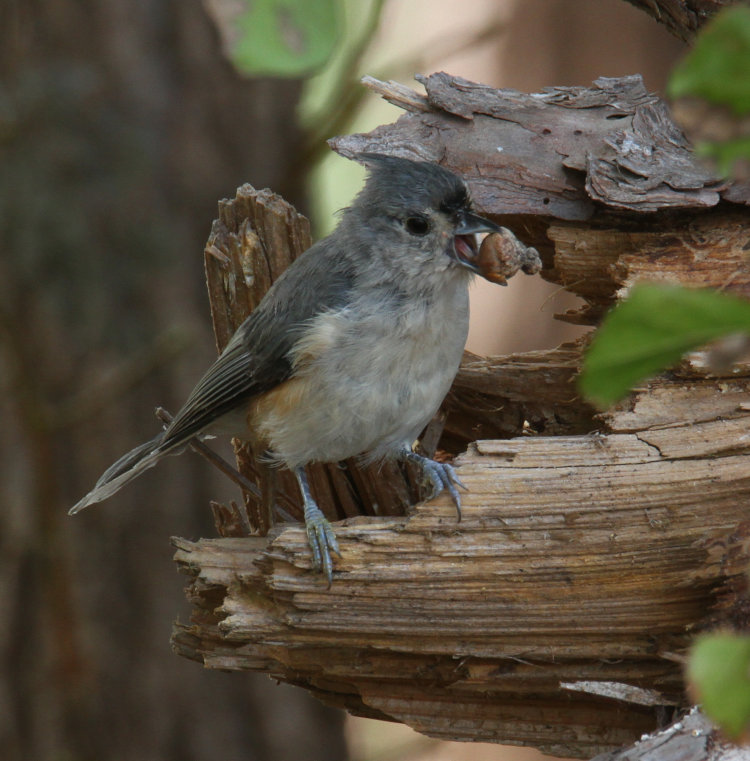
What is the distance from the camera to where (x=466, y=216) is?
2301 mm

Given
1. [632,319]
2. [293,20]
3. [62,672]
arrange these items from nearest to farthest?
1. [632,319]
2. [293,20]
3. [62,672]

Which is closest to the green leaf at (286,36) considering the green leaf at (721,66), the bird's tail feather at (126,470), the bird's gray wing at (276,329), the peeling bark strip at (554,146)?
the green leaf at (721,66)

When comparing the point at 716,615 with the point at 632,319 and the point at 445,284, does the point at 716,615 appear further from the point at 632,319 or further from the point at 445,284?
Result: the point at 632,319

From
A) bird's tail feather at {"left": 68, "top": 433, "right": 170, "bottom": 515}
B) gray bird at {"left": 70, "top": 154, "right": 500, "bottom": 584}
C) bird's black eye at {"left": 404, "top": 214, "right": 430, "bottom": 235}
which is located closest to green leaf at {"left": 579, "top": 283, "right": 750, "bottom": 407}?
gray bird at {"left": 70, "top": 154, "right": 500, "bottom": 584}

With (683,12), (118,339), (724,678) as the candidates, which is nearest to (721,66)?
(724,678)

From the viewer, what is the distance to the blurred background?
11.9 ft

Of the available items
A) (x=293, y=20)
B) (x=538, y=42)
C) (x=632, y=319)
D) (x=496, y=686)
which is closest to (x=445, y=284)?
(x=496, y=686)

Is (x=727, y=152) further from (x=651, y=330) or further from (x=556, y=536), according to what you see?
(x=556, y=536)

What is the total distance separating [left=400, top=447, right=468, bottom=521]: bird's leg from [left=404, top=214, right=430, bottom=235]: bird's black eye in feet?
Answer: 1.92

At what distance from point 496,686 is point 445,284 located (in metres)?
1.01

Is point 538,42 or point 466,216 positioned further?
point 538,42

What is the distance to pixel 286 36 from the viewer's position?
111 cm

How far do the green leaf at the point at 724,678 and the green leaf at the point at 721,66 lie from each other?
0.64 ft

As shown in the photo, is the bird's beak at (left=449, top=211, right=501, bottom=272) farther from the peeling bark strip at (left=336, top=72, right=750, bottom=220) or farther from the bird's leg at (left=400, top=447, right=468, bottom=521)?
the bird's leg at (left=400, top=447, right=468, bottom=521)
